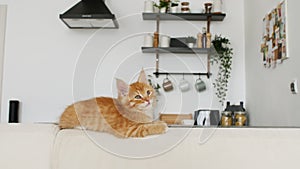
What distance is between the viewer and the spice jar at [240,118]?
131 inches

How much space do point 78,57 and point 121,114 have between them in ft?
8.75

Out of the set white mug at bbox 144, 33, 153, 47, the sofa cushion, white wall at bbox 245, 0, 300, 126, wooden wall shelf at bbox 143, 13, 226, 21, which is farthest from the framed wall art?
the sofa cushion

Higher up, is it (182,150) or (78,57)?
(78,57)

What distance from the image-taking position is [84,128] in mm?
1149

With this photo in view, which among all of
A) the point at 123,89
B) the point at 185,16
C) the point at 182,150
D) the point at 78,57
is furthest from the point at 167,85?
the point at 182,150

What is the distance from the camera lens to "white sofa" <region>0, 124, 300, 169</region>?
108cm

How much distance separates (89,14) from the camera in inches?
127

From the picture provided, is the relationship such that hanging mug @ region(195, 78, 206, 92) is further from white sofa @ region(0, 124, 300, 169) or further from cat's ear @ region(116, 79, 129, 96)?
white sofa @ region(0, 124, 300, 169)

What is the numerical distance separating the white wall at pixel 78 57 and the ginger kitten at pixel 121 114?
7.65 feet

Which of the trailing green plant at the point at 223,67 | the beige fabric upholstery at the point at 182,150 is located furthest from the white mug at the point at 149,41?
the beige fabric upholstery at the point at 182,150

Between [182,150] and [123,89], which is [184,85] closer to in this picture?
[123,89]

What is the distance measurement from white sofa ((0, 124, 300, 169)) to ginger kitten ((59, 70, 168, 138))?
4 centimetres

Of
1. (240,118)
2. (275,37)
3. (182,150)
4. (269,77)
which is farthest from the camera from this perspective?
(240,118)

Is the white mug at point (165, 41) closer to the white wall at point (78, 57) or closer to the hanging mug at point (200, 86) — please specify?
the white wall at point (78, 57)
